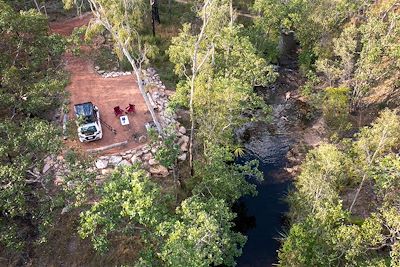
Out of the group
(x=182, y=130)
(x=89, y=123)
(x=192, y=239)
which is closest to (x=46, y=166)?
(x=89, y=123)

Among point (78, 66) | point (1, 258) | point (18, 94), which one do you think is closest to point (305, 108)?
point (78, 66)

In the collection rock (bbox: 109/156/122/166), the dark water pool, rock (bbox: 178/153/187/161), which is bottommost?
the dark water pool

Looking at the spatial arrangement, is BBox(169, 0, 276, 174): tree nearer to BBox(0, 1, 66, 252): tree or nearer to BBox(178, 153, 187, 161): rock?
BBox(178, 153, 187, 161): rock

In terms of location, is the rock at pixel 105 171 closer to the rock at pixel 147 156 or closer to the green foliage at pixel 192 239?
the rock at pixel 147 156

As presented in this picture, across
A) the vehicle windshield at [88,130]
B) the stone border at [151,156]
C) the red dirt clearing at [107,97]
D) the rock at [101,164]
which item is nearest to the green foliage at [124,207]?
the stone border at [151,156]

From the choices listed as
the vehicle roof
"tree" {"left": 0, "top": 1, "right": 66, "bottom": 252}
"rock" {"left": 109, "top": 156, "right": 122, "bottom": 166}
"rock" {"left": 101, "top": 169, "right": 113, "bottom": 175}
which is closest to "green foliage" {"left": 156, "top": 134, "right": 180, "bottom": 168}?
"rock" {"left": 101, "top": 169, "right": 113, "bottom": 175}

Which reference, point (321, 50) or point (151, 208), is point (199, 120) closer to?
point (151, 208)
